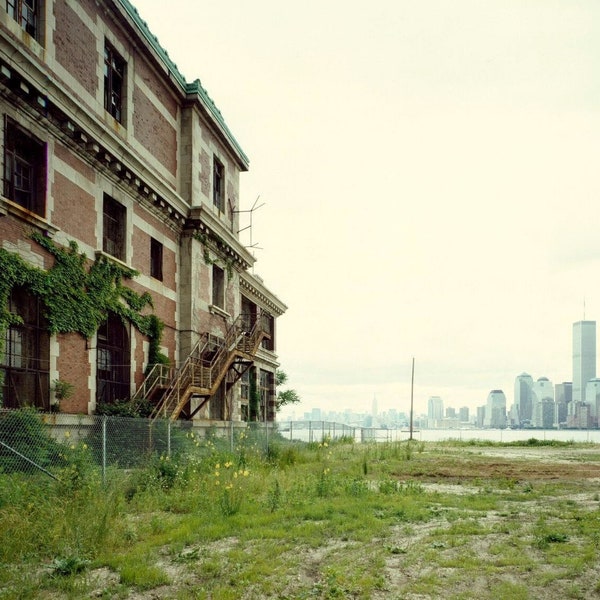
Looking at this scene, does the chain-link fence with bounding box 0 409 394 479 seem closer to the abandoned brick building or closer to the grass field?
the grass field

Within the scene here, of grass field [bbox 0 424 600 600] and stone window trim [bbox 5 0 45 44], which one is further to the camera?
stone window trim [bbox 5 0 45 44]

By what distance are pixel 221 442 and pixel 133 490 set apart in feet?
24.2

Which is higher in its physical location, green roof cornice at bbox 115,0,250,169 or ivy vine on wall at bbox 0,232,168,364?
green roof cornice at bbox 115,0,250,169

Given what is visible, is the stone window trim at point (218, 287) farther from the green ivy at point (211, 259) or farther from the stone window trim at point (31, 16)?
the stone window trim at point (31, 16)

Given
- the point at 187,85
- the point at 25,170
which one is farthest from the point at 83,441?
the point at 187,85

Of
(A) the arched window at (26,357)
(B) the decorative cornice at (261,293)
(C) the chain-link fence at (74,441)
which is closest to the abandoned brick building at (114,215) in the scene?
(A) the arched window at (26,357)

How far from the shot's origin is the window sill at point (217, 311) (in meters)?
28.0

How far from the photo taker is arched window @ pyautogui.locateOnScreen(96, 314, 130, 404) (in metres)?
20.3

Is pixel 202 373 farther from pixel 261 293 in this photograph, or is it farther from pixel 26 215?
pixel 261 293

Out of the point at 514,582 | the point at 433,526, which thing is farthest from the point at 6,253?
the point at 514,582

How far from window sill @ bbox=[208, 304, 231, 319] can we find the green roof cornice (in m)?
8.12

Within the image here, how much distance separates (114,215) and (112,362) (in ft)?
16.2

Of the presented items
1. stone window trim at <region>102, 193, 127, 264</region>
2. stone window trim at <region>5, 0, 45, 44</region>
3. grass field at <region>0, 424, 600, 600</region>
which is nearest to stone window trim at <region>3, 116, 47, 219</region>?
stone window trim at <region>5, 0, 45, 44</region>

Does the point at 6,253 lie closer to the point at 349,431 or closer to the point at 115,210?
the point at 115,210
